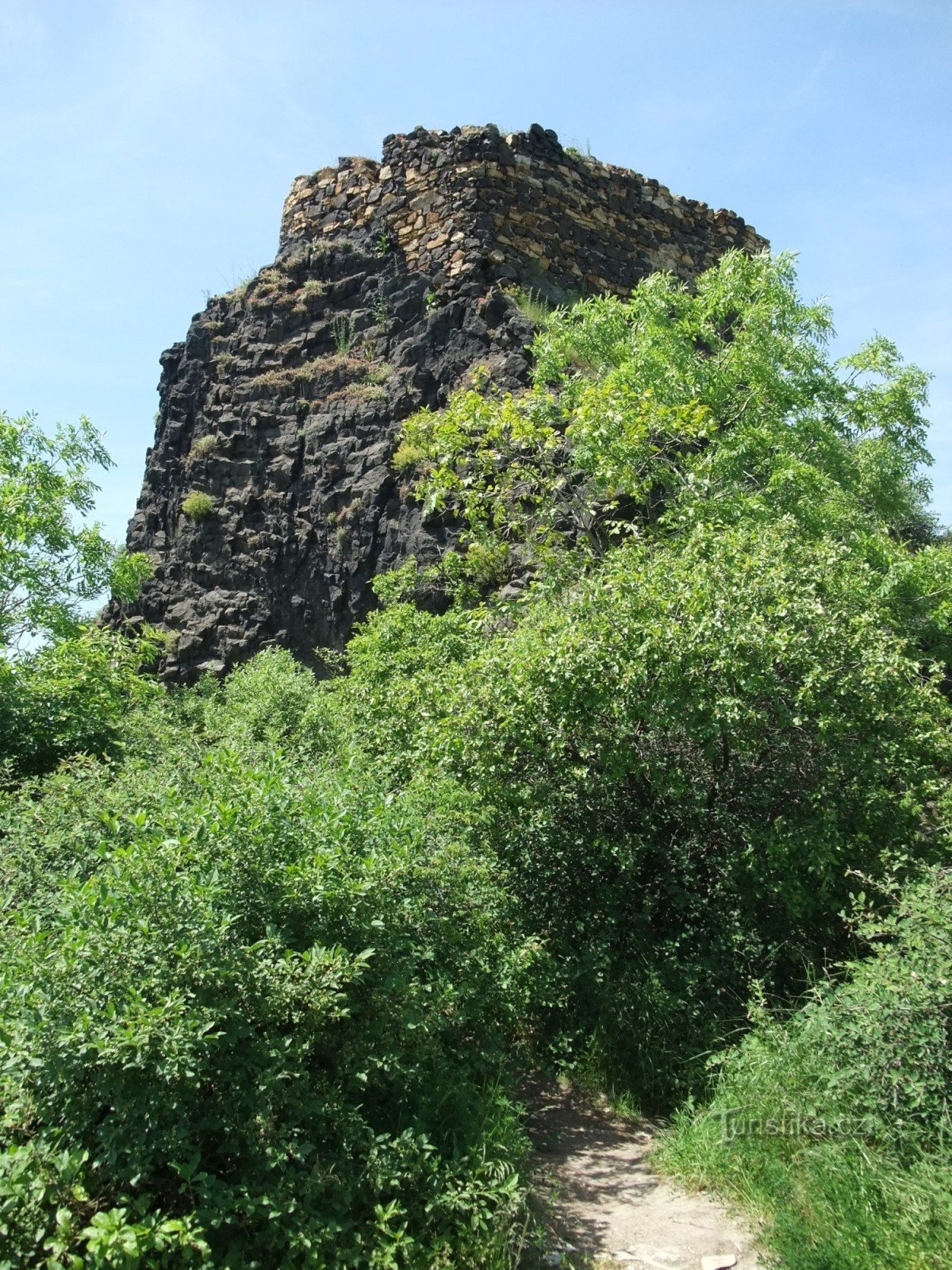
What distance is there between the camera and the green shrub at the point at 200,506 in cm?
1931

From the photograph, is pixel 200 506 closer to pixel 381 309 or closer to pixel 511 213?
pixel 381 309

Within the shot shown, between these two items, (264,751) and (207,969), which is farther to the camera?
(264,751)

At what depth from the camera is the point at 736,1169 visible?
490cm

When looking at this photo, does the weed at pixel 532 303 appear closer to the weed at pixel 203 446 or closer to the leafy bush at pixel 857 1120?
the weed at pixel 203 446

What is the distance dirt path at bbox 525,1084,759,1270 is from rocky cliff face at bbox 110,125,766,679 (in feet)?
33.9

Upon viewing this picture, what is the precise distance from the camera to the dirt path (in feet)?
14.4

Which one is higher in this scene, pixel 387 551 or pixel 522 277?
pixel 522 277

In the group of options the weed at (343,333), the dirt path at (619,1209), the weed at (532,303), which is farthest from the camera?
the weed at (343,333)

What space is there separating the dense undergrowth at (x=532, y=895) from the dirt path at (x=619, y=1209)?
0.79ft

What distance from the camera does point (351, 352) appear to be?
1859 cm

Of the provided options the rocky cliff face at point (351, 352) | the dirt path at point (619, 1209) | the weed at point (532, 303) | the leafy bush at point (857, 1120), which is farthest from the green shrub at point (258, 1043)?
the weed at point (532, 303)

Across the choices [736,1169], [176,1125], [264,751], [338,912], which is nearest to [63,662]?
[264,751]

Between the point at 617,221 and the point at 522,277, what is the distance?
10.5ft

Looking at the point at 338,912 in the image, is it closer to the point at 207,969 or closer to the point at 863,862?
the point at 207,969
